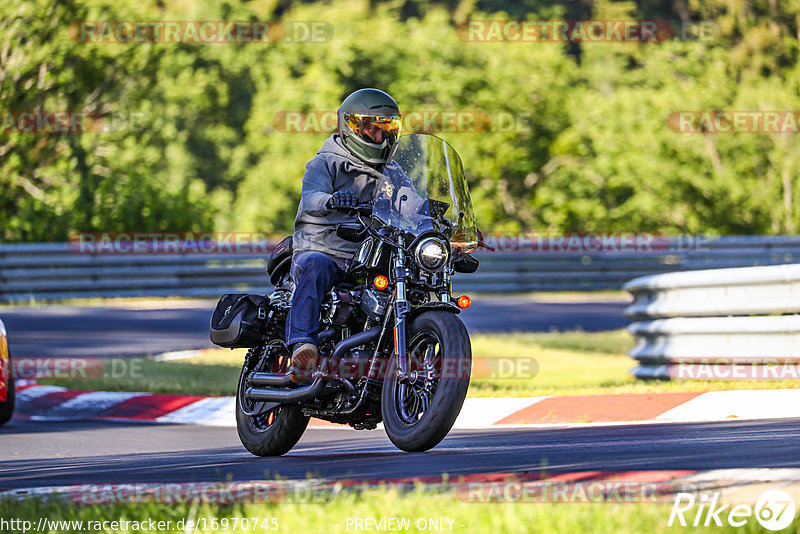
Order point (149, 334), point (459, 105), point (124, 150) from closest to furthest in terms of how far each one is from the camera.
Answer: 1. point (149, 334)
2. point (124, 150)
3. point (459, 105)

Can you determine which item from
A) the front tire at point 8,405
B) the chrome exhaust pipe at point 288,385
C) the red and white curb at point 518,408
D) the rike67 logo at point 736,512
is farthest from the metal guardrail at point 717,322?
the front tire at point 8,405

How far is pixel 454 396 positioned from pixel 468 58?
30.8 m

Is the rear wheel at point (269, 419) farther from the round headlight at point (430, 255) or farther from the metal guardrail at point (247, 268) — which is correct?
the metal guardrail at point (247, 268)

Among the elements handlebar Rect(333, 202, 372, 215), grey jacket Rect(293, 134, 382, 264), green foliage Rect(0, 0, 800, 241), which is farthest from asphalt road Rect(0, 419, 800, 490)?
green foliage Rect(0, 0, 800, 241)

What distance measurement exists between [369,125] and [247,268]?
581 inches

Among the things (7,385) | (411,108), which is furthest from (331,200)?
(411,108)

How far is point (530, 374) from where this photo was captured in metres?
12.4

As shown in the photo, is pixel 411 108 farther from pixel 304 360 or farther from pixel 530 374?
pixel 304 360

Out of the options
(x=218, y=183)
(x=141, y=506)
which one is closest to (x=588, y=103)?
(x=218, y=183)

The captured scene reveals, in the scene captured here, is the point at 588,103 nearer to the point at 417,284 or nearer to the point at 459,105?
the point at 459,105

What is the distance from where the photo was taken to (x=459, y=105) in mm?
35625

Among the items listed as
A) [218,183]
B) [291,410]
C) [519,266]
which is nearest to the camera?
[291,410]

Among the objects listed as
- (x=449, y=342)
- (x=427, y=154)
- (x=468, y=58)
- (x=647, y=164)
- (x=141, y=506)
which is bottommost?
(x=141, y=506)

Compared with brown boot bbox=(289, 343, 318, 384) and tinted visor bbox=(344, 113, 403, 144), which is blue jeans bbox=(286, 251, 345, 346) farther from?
tinted visor bbox=(344, 113, 403, 144)
